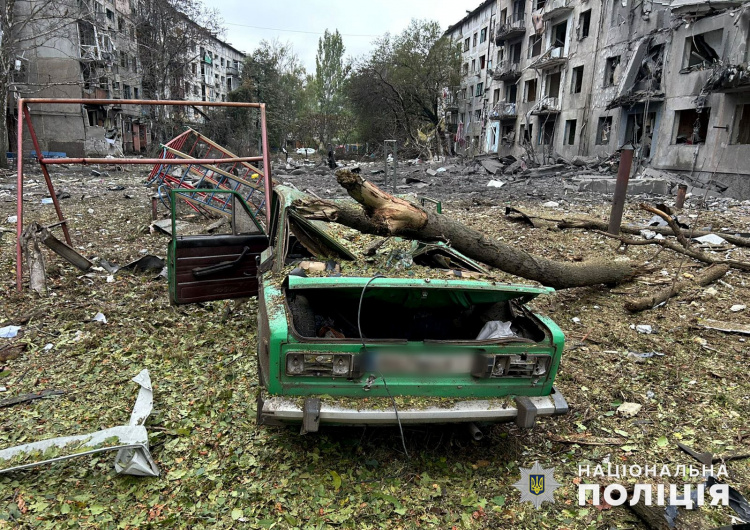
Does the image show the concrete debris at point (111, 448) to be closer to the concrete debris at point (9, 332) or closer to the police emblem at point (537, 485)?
the police emblem at point (537, 485)

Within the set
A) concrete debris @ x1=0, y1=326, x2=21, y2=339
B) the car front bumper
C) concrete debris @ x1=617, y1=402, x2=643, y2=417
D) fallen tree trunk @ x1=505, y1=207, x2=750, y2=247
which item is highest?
fallen tree trunk @ x1=505, y1=207, x2=750, y2=247

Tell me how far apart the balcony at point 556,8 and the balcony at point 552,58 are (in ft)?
6.87

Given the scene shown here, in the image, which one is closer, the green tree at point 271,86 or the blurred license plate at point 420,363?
the blurred license plate at point 420,363

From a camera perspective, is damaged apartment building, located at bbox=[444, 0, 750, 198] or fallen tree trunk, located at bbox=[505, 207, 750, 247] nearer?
fallen tree trunk, located at bbox=[505, 207, 750, 247]

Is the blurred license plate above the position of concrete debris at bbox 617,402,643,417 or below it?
above

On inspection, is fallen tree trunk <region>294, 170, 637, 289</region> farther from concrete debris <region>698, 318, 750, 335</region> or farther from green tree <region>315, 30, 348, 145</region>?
green tree <region>315, 30, 348, 145</region>

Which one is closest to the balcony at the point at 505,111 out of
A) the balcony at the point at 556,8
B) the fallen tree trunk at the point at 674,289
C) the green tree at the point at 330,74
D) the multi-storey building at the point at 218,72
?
the balcony at the point at 556,8

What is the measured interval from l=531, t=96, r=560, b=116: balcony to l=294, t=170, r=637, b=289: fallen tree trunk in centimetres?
2741

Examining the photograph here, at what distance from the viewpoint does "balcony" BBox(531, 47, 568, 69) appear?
28.6 meters

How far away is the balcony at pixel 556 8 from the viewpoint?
92.6 feet

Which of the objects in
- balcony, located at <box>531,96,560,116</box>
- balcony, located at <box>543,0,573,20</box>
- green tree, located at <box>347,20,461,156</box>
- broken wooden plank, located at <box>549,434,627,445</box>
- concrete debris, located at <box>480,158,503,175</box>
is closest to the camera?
broken wooden plank, located at <box>549,434,627,445</box>

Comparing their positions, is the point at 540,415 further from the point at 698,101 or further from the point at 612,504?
the point at 698,101

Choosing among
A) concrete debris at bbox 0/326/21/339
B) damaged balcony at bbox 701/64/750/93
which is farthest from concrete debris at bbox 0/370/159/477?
damaged balcony at bbox 701/64/750/93

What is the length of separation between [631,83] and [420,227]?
22.9m
